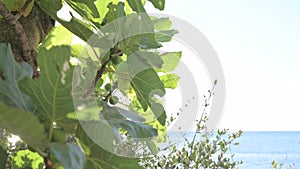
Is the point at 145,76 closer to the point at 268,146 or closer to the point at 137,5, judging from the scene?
the point at 137,5

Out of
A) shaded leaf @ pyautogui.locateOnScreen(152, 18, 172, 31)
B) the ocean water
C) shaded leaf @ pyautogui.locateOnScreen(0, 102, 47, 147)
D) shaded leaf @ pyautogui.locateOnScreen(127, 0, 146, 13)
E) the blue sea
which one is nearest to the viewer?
shaded leaf @ pyautogui.locateOnScreen(0, 102, 47, 147)

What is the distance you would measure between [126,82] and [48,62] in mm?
233

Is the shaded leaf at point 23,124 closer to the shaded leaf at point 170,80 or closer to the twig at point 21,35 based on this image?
the twig at point 21,35

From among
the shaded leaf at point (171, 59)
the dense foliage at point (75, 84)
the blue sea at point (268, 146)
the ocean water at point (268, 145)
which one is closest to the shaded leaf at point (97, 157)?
the dense foliage at point (75, 84)

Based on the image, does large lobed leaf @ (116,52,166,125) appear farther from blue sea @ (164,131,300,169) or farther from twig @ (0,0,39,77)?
blue sea @ (164,131,300,169)

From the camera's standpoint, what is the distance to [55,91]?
0.23m

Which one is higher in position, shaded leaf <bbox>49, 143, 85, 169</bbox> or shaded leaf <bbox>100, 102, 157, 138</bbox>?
shaded leaf <bbox>100, 102, 157, 138</bbox>

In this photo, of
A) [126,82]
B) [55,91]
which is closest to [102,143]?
[55,91]

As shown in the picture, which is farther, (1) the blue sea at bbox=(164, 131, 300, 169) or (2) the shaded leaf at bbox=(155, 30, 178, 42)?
(1) the blue sea at bbox=(164, 131, 300, 169)

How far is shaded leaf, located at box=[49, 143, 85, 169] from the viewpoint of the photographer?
21 cm

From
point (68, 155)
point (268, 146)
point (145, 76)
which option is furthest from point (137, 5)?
point (268, 146)

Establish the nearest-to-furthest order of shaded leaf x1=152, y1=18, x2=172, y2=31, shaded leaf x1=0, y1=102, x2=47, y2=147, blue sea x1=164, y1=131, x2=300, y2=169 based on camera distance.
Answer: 1. shaded leaf x1=0, y1=102, x2=47, y2=147
2. shaded leaf x1=152, y1=18, x2=172, y2=31
3. blue sea x1=164, y1=131, x2=300, y2=169

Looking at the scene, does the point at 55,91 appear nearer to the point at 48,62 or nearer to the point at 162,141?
the point at 48,62

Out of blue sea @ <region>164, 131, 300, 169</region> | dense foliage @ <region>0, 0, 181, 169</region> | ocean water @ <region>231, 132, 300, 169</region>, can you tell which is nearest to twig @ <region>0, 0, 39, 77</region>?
dense foliage @ <region>0, 0, 181, 169</region>
